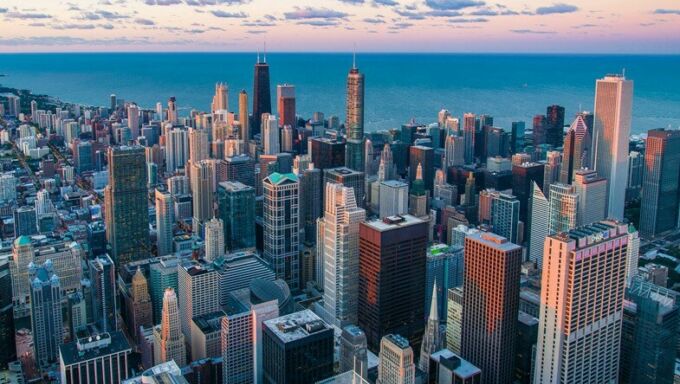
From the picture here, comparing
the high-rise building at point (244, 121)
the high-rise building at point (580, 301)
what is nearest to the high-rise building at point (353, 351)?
the high-rise building at point (580, 301)

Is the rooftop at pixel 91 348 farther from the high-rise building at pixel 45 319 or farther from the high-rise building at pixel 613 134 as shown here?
the high-rise building at pixel 613 134

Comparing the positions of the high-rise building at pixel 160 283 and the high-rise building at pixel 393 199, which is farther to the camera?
the high-rise building at pixel 393 199

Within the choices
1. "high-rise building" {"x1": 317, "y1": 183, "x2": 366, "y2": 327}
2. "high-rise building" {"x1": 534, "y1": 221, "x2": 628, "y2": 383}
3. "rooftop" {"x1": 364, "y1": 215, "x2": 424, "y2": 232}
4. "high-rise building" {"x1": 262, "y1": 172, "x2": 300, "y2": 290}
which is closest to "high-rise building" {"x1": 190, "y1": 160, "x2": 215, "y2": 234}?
"high-rise building" {"x1": 262, "y1": 172, "x2": 300, "y2": 290}

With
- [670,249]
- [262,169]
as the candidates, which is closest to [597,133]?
[670,249]

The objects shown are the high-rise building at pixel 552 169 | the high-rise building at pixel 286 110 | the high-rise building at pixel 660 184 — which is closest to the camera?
the high-rise building at pixel 660 184

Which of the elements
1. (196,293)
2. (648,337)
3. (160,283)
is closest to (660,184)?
(648,337)

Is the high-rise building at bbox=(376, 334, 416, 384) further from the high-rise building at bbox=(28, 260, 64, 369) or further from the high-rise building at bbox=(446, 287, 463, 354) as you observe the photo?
the high-rise building at bbox=(28, 260, 64, 369)
